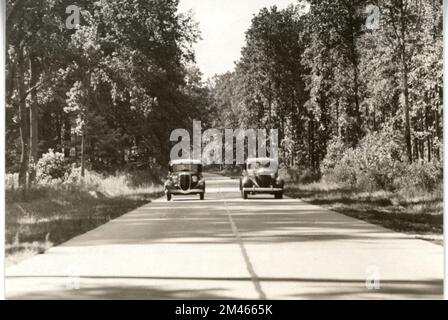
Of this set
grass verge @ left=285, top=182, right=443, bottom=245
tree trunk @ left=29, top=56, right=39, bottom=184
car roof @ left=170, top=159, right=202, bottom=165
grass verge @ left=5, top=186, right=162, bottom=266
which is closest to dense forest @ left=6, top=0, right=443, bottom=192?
tree trunk @ left=29, top=56, right=39, bottom=184

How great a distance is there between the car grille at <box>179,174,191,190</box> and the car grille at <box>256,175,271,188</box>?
3075 millimetres

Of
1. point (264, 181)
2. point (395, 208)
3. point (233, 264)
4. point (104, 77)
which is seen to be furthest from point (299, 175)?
point (233, 264)

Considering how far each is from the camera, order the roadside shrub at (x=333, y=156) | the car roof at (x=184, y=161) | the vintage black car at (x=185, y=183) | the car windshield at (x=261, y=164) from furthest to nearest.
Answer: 1. the roadside shrub at (x=333, y=156)
2. the car windshield at (x=261, y=164)
3. the car roof at (x=184, y=161)
4. the vintage black car at (x=185, y=183)

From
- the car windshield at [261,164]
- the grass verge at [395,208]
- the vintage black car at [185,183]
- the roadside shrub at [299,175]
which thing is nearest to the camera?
the grass verge at [395,208]

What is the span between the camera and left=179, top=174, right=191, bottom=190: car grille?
2961 cm

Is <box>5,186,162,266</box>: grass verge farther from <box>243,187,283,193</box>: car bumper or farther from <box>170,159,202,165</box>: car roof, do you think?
<box>243,187,283,193</box>: car bumper

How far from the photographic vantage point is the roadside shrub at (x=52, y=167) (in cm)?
3353

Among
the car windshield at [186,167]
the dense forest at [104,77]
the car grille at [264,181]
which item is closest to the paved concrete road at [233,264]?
the dense forest at [104,77]

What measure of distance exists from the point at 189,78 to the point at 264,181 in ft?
37.6

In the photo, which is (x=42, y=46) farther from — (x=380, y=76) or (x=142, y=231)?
(x=380, y=76)

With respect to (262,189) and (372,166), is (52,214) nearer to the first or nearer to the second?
(262,189)

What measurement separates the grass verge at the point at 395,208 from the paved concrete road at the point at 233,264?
0.96 m

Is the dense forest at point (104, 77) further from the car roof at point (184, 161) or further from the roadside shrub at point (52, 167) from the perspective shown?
the car roof at point (184, 161)

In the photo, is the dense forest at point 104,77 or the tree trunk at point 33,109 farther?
the tree trunk at point 33,109
